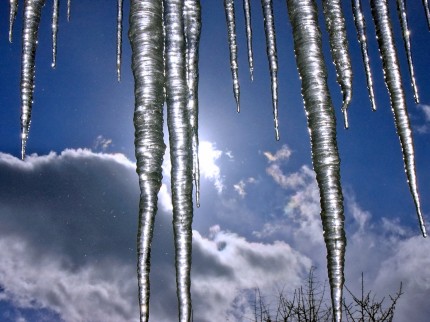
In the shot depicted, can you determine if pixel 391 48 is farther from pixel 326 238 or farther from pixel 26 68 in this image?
pixel 26 68

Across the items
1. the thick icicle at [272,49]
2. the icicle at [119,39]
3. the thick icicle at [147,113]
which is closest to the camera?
the thick icicle at [147,113]

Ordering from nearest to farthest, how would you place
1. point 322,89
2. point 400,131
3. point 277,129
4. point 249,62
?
point 322,89 < point 400,131 < point 277,129 < point 249,62

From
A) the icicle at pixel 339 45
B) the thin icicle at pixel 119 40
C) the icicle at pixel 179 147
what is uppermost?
the thin icicle at pixel 119 40

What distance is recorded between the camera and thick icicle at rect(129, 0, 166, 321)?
2307mm

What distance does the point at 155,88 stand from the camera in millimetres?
2598

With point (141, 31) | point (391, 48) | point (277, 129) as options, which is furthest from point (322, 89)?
point (141, 31)

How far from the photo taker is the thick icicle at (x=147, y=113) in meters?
2.31

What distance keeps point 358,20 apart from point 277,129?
1.23 metres

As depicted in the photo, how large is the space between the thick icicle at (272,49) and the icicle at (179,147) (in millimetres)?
764

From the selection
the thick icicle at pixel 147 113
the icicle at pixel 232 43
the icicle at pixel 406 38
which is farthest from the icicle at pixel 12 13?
the icicle at pixel 406 38

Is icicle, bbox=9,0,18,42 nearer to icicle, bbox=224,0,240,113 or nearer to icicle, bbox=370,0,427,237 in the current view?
icicle, bbox=224,0,240,113

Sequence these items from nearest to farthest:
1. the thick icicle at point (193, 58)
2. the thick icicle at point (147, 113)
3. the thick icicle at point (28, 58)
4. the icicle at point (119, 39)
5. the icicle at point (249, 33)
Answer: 1. the thick icicle at point (147, 113)
2. the thick icicle at point (28, 58)
3. the thick icicle at point (193, 58)
4. the icicle at point (119, 39)
5. the icicle at point (249, 33)

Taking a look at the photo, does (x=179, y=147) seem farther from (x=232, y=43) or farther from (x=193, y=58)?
(x=232, y=43)

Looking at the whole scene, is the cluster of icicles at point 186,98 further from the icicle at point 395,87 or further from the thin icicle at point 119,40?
the thin icicle at point 119,40
